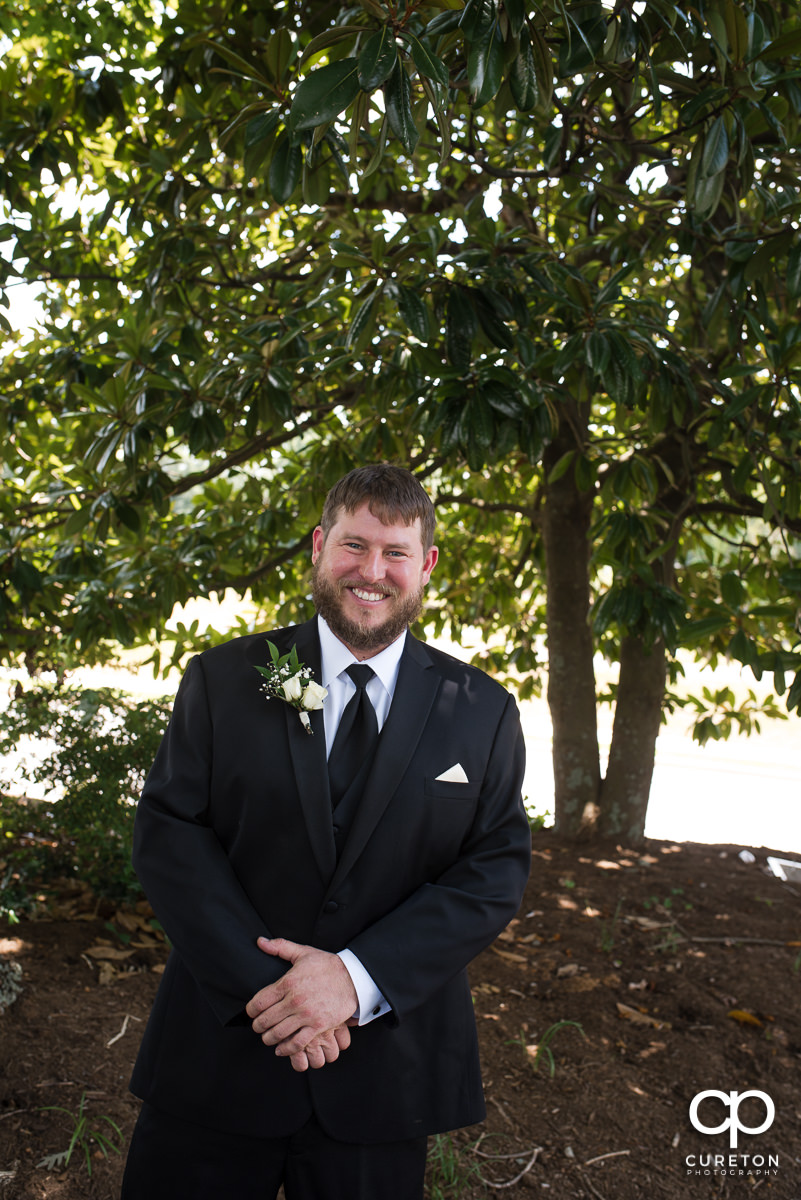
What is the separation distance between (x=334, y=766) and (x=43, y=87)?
3181 mm

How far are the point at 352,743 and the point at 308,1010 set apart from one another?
50cm

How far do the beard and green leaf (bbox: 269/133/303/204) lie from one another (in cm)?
90

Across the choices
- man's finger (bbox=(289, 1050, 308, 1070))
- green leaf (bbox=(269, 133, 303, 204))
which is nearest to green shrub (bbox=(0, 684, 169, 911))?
Result: man's finger (bbox=(289, 1050, 308, 1070))

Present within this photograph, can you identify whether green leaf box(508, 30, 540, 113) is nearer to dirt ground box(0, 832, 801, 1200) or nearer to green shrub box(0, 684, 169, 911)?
dirt ground box(0, 832, 801, 1200)

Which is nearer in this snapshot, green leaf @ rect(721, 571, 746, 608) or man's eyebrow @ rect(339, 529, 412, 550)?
man's eyebrow @ rect(339, 529, 412, 550)

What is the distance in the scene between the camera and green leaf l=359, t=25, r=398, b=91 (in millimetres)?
1444

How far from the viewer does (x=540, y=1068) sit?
307cm

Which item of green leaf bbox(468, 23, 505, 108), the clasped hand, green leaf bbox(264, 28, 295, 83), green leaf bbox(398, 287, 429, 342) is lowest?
the clasped hand

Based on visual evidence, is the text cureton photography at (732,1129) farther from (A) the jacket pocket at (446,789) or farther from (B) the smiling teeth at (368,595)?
(B) the smiling teeth at (368,595)

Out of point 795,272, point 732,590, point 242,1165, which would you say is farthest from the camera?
point 732,590

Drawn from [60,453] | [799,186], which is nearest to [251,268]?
[60,453]

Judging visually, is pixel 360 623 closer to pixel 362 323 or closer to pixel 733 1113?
pixel 362 323

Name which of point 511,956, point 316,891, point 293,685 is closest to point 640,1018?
point 511,956

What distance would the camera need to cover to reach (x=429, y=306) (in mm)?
2936
